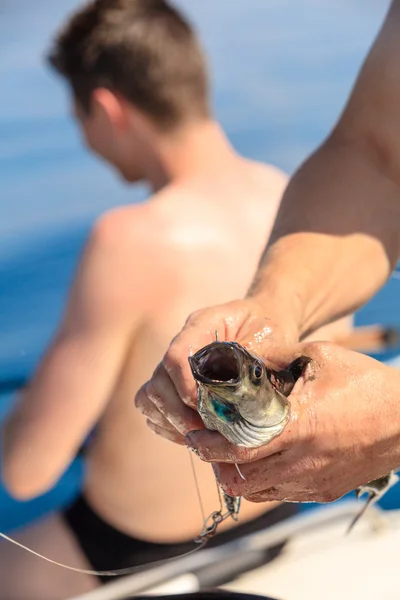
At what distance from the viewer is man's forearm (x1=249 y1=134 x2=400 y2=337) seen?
38.2 inches

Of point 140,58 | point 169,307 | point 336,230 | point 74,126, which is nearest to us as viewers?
point 336,230

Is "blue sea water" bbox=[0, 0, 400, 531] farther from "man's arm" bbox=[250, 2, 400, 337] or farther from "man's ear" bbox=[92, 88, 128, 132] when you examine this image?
"man's arm" bbox=[250, 2, 400, 337]

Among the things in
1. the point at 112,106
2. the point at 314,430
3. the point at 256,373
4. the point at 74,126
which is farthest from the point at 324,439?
the point at 74,126

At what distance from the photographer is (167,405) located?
717mm

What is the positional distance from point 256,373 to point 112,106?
1.01m

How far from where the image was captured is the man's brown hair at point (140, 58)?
1.40 metres

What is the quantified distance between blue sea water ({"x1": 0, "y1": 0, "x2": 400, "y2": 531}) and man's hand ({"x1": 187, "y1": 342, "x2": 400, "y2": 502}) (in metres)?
1.56

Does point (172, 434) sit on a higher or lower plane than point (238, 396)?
lower

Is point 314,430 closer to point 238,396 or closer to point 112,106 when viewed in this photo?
point 238,396

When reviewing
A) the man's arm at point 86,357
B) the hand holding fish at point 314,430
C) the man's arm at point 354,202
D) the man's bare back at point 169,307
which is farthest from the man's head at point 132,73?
the hand holding fish at point 314,430

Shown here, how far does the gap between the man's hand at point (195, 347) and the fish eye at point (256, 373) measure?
0.12 metres

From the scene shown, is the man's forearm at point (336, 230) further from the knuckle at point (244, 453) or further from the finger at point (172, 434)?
the knuckle at point (244, 453)

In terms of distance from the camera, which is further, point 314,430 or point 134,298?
point 134,298

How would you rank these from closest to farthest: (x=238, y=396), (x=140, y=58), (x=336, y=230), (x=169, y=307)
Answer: (x=238, y=396) → (x=336, y=230) → (x=169, y=307) → (x=140, y=58)
